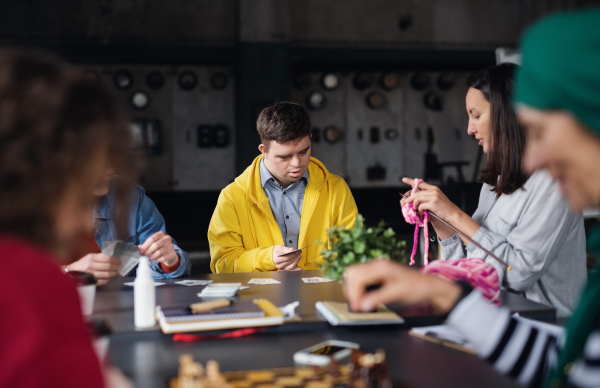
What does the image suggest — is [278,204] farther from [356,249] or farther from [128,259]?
[356,249]

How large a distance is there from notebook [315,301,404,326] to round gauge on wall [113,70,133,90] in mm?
8813

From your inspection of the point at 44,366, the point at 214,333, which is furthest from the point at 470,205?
the point at 44,366

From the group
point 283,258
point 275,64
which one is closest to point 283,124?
point 283,258

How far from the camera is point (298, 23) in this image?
9.89 m

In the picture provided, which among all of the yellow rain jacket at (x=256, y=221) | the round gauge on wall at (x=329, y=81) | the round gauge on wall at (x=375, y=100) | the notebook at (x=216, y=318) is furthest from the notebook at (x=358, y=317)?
the round gauge on wall at (x=375, y=100)

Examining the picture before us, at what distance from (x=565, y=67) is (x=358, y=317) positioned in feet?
3.12

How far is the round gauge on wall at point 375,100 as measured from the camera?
34.4ft

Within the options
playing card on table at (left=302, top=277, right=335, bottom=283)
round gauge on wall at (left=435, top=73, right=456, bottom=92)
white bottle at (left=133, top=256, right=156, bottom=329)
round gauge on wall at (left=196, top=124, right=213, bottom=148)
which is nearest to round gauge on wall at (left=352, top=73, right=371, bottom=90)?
round gauge on wall at (left=435, top=73, right=456, bottom=92)

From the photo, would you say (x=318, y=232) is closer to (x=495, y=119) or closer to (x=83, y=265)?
(x=495, y=119)

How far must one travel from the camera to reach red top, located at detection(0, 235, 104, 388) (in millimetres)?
723

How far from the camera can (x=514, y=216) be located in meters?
2.34

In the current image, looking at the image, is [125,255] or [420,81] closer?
[125,255]

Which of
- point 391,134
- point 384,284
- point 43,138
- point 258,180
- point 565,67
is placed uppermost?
point 391,134

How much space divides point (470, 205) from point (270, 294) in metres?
5.78
